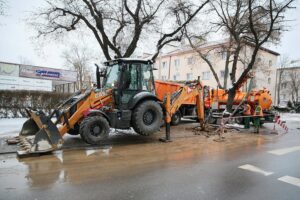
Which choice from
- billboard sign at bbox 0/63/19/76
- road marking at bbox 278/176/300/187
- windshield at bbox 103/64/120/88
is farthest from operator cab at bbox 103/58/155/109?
billboard sign at bbox 0/63/19/76

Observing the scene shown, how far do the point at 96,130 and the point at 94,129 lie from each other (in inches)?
2.9

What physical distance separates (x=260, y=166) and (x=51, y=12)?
14.3 meters

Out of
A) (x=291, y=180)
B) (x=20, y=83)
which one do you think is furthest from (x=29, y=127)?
(x=20, y=83)

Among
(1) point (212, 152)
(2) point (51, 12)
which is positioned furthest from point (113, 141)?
(2) point (51, 12)

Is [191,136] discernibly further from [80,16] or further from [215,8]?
[215,8]

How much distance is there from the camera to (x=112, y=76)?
9.18 metres

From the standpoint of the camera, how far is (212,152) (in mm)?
7766

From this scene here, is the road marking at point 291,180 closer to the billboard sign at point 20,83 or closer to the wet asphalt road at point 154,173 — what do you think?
the wet asphalt road at point 154,173

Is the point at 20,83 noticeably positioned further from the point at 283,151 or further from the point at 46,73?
the point at 283,151

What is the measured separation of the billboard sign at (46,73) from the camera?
989 inches

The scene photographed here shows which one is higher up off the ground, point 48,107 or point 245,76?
point 245,76

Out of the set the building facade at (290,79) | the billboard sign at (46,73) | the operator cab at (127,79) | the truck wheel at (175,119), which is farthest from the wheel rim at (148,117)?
the building facade at (290,79)

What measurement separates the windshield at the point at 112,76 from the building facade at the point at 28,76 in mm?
15177

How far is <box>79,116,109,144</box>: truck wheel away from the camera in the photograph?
7598 millimetres
